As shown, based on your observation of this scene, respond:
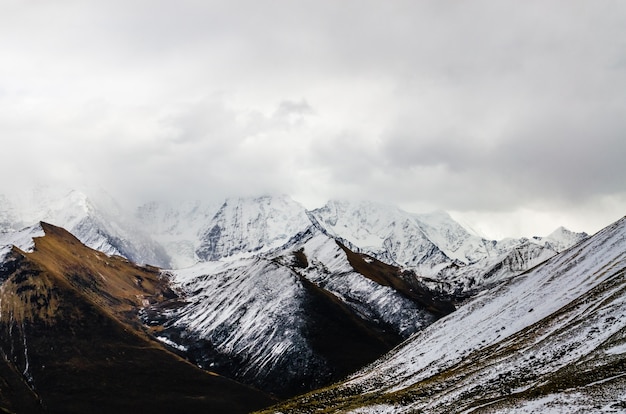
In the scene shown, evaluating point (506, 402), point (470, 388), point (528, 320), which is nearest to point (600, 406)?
point (506, 402)

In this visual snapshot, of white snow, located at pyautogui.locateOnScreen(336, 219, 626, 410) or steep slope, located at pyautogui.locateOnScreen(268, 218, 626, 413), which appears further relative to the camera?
white snow, located at pyautogui.locateOnScreen(336, 219, 626, 410)

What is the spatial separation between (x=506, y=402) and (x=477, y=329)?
266 ft

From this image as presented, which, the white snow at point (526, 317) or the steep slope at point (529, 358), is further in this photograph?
the white snow at point (526, 317)

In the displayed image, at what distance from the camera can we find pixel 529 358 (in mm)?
125375

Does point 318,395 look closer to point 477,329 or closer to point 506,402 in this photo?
point 477,329

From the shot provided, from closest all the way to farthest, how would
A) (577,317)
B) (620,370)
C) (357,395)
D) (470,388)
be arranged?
(620,370)
(470,388)
(577,317)
(357,395)

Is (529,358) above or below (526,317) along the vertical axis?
below

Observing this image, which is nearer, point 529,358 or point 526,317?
point 529,358

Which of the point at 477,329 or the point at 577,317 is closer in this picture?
the point at 577,317

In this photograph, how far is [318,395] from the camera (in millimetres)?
176750

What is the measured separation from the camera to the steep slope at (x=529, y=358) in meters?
98.2

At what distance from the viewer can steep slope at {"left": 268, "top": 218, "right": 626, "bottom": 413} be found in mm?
98188

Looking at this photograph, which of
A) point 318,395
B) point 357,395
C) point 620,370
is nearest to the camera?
point 620,370

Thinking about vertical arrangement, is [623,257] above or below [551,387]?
above
